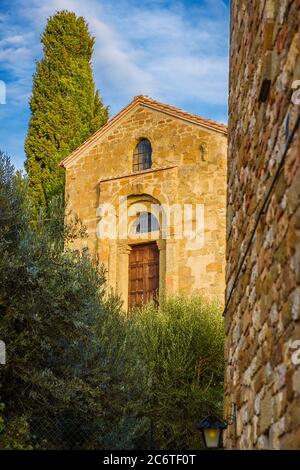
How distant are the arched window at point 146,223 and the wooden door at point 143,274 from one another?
0.37 meters

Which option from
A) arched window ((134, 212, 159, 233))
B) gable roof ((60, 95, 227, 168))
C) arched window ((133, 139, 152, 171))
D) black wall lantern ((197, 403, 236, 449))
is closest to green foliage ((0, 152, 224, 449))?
black wall lantern ((197, 403, 236, 449))

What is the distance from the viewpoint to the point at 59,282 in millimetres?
9625

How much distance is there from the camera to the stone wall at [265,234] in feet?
11.3

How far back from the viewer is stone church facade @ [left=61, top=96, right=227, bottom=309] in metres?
15.7

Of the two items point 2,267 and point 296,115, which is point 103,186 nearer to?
point 2,267

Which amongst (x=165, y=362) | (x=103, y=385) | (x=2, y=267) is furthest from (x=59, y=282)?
(x=165, y=362)

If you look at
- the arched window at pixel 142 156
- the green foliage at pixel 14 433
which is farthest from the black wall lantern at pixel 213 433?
the arched window at pixel 142 156

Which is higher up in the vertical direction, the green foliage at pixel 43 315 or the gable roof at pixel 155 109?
the gable roof at pixel 155 109

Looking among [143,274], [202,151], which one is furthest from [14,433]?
[202,151]

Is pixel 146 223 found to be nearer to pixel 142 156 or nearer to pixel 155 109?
pixel 142 156

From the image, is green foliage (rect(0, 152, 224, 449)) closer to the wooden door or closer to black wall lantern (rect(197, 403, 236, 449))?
the wooden door

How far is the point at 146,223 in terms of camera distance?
17.0 meters

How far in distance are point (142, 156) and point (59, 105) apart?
19.0 ft

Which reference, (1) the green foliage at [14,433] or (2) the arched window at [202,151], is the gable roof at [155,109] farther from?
(1) the green foliage at [14,433]
